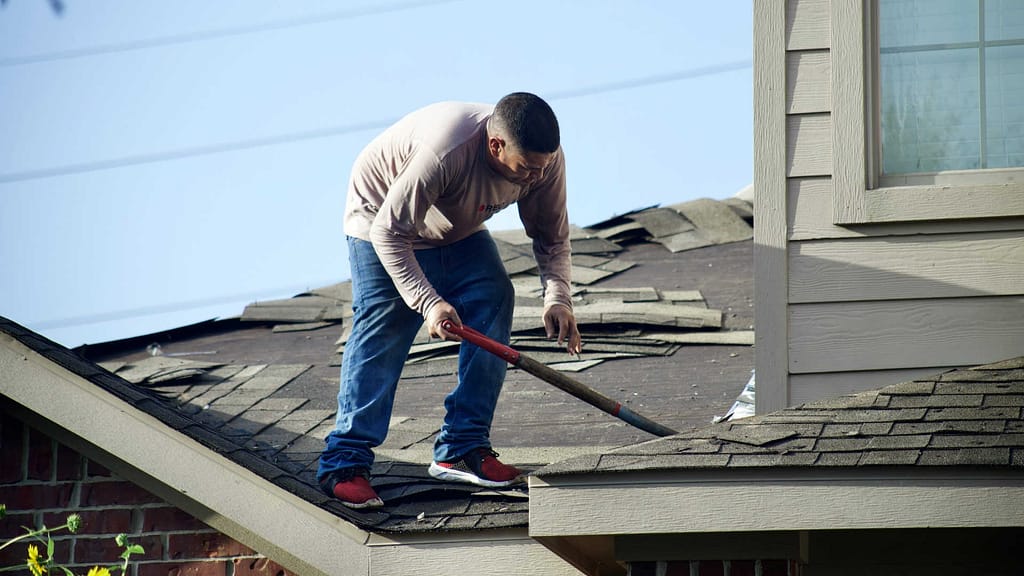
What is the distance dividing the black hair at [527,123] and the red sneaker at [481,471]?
1102mm

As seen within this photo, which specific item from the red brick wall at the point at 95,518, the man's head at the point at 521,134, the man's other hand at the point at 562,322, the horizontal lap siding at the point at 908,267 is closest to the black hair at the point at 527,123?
the man's head at the point at 521,134

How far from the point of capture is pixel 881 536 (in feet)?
13.2

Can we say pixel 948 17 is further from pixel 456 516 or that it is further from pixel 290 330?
pixel 290 330

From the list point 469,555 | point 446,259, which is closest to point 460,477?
point 469,555

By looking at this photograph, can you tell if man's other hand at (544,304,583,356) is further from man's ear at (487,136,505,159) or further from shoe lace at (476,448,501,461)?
man's ear at (487,136,505,159)

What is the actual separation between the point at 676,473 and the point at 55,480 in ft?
7.80

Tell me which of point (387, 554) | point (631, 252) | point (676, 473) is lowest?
point (387, 554)

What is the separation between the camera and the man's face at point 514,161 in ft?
14.2

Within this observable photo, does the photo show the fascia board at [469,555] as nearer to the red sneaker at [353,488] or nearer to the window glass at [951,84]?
the red sneaker at [353,488]

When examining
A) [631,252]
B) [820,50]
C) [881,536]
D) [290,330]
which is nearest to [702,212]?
[631,252]

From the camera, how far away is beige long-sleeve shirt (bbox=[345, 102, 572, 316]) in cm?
436

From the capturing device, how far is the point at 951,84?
14.4ft

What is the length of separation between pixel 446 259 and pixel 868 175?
1528 mm

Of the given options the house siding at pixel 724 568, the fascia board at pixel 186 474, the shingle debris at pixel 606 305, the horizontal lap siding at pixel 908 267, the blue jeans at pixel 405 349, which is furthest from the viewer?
the shingle debris at pixel 606 305
